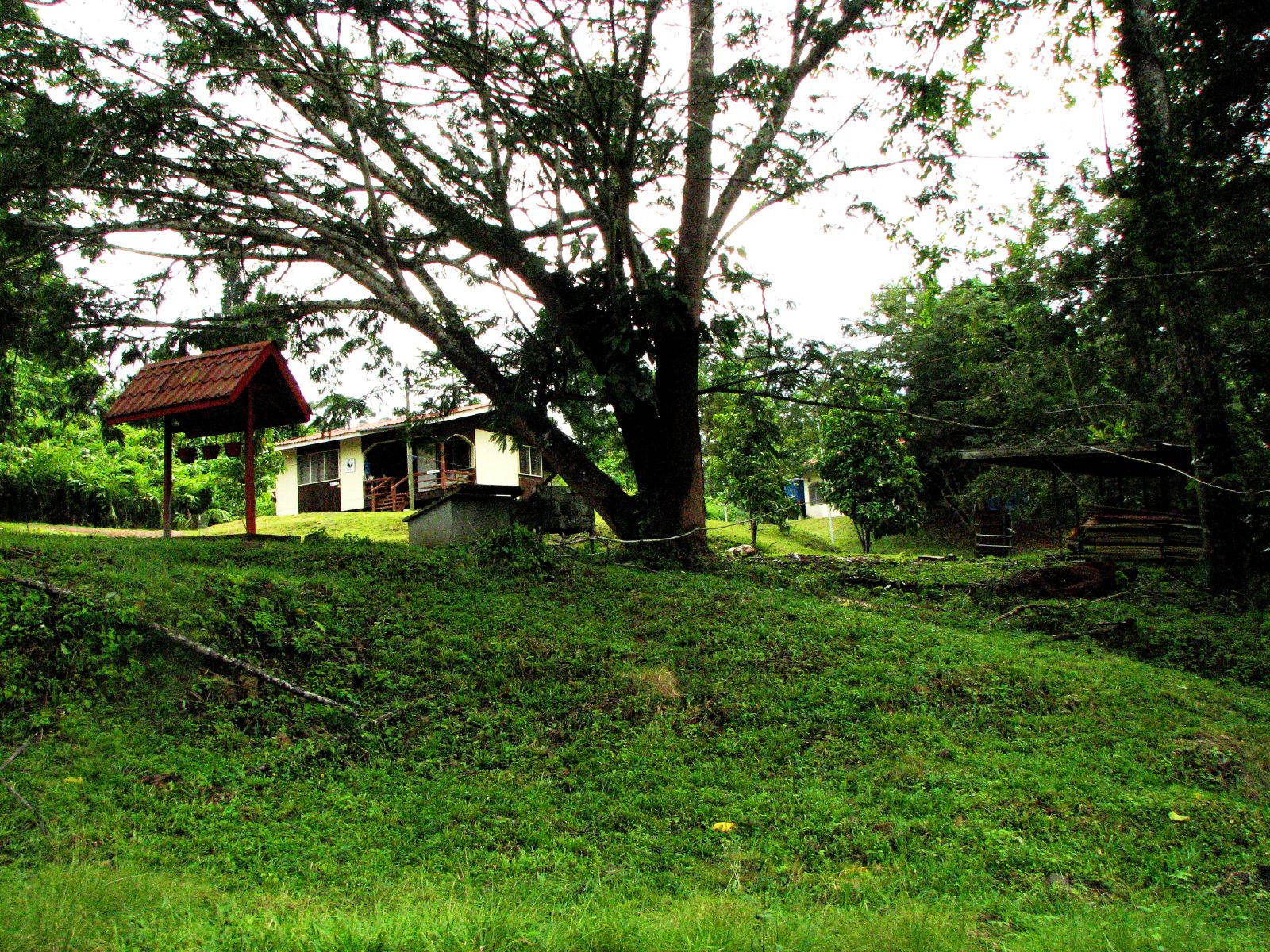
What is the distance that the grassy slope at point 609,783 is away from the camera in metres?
3.47

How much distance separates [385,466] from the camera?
28.2m

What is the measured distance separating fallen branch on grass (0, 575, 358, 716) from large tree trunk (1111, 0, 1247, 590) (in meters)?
10.6

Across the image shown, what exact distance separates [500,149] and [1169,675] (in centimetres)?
1017

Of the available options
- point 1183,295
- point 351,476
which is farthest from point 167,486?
point 351,476

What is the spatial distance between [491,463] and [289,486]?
8.34m

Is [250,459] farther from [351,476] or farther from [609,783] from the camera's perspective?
[351,476]

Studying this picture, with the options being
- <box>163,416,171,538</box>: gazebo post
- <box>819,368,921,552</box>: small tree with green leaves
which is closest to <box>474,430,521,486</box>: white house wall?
<box>819,368,921,552</box>: small tree with green leaves

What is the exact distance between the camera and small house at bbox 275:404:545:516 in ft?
85.4

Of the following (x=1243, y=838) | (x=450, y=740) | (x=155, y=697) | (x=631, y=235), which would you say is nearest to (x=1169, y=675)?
(x=1243, y=838)

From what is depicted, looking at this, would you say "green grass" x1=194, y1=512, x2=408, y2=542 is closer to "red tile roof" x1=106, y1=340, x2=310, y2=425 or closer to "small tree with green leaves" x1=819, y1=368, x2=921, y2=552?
"red tile roof" x1=106, y1=340, x2=310, y2=425

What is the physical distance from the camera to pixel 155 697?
6.02m

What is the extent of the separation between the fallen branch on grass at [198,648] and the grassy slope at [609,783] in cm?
13

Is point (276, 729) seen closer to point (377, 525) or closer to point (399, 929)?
point (399, 929)

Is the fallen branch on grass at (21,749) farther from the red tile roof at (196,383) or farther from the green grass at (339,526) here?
the green grass at (339,526)
